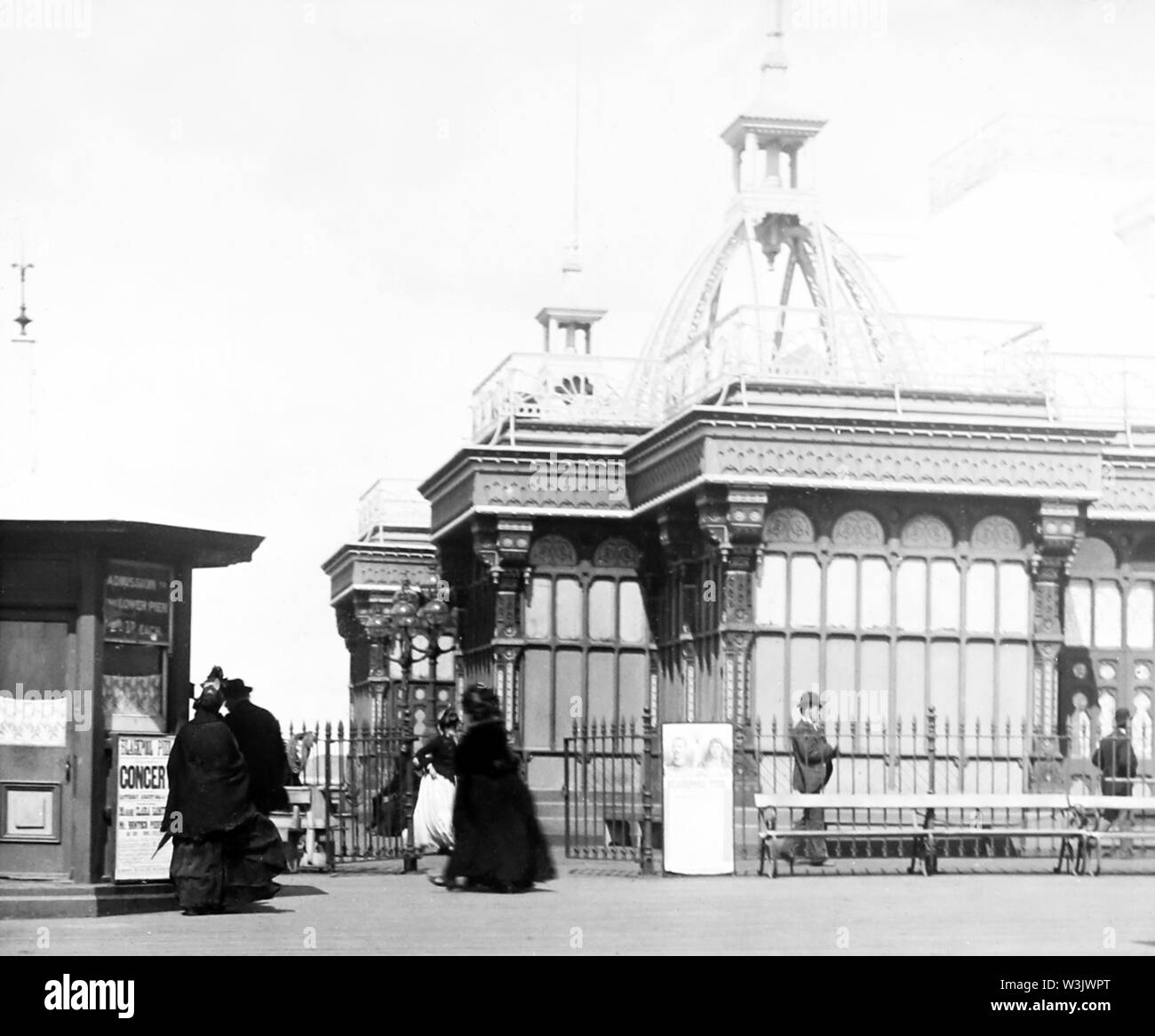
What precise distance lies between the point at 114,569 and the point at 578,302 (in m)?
25.1

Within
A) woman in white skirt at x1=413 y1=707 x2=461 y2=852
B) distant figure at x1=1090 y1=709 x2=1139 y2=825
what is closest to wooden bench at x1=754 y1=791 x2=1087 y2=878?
distant figure at x1=1090 y1=709 x2=1139 y2=825

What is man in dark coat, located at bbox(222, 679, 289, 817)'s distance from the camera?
19.6 m

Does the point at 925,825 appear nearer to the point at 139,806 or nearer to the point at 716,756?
the point at 716,756

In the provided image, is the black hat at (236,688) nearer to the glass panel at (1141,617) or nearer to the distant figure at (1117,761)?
the distant figure at (1117,761)

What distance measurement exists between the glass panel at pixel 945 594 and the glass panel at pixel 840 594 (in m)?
0.98

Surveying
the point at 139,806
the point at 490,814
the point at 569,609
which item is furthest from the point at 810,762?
the point at 139,806

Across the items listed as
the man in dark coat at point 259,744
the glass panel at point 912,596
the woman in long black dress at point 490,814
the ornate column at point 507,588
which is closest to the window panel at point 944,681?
the glass panel at point 912,596

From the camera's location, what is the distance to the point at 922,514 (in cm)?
2872

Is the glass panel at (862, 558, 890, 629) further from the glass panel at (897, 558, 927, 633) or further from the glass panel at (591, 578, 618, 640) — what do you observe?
the glass panel at (591, 578, 618, 640)

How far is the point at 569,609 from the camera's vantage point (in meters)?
32.2

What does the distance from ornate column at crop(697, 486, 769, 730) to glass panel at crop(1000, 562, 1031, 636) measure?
10.3 ft

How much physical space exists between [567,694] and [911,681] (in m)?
5.30

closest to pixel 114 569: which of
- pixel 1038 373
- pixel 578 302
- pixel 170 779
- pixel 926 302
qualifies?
pixel 170 779
